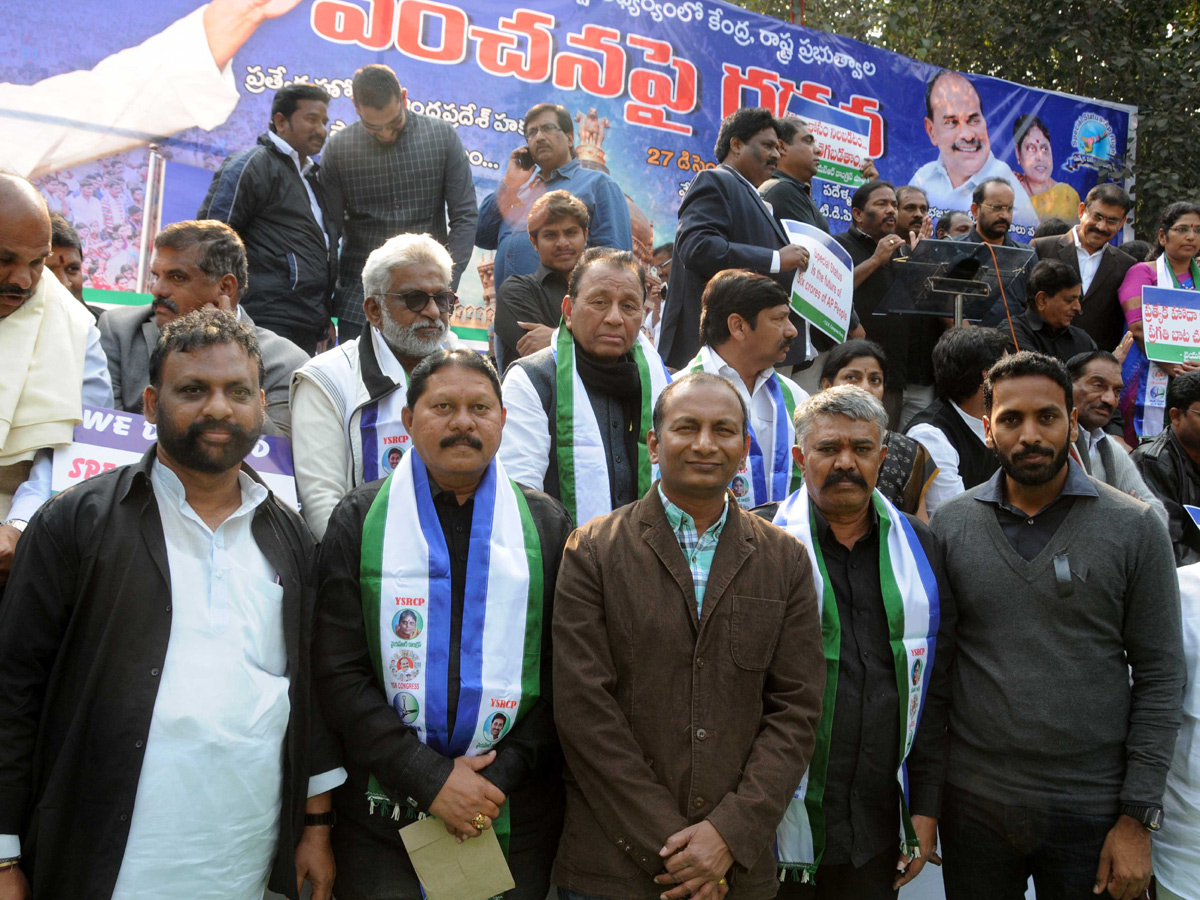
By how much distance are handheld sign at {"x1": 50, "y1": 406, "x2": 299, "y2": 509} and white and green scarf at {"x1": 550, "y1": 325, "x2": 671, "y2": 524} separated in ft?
3.08

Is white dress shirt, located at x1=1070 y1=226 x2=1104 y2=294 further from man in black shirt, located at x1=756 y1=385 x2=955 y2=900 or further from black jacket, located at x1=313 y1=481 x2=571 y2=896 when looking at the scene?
black jacket, located at x1=313 y1=481 x2=571 y2=896

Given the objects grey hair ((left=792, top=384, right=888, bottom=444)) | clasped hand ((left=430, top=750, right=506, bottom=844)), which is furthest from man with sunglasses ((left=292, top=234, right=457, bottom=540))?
grey hair ((left=792, top=384, right=888, bottom=444))

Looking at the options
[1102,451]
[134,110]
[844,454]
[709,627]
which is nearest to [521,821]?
[709,627]

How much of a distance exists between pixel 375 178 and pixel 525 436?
3.02m

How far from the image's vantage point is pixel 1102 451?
461 cm

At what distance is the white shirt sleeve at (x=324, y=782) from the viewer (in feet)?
8.73

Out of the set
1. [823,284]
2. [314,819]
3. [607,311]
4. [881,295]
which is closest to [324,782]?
[314,819]

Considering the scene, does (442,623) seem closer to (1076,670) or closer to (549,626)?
(549,626)

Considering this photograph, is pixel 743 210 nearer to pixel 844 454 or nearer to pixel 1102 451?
pixel 1102 451

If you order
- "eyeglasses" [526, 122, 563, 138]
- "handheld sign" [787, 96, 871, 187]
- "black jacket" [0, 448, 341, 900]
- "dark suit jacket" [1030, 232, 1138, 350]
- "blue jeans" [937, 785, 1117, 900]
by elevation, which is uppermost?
"handheld sign" [787, 96, 871, 187]

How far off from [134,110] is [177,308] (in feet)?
11.6

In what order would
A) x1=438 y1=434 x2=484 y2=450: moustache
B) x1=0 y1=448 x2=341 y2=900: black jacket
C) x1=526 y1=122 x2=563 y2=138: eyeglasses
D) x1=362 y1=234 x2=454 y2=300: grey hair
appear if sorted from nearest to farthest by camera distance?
1. x1=0 y1=448 x2=341 y2=900: black jacket
2. x1=438 y1=434 x2=484 y2=450: moustache
3. x1=362 y1=234 x2=454 y2=300: grey hair
4. x1=526 y1=122 x2=563 y2=138: eyeglasses

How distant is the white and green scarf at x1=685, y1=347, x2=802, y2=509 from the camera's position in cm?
376

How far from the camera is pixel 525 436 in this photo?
139 inches
